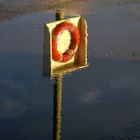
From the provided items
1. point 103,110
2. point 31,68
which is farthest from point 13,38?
point 103,110

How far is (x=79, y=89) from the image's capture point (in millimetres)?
9047

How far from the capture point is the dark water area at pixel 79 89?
7566mm

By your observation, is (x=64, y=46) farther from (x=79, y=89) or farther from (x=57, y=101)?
(x=79, y=89)

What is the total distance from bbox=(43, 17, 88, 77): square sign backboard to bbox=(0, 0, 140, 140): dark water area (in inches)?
121

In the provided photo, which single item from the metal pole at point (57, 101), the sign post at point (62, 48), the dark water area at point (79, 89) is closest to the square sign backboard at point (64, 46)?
the sign post at point (62, 48)

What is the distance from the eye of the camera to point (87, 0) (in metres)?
16.9

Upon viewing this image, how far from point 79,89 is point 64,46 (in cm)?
473

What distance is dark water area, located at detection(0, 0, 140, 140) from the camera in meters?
7.57

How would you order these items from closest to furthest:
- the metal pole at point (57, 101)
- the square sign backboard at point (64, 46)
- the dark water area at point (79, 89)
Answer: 1. the square sign backboard at point (64, 46)
2. the metal pole at point (57, 101)
3. the dark water area at point (79, 89)

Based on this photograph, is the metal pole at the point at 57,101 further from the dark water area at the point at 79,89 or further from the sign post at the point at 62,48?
the dark water area at the point at 79,89

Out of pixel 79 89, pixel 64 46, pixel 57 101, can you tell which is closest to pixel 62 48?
pixel 64 46

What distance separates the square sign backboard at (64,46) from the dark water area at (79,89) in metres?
3.08

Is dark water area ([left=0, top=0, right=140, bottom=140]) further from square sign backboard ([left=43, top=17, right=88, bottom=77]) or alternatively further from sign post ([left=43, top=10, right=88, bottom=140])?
square sign backboard ([left=43, top=17, right=88, bottom=77])

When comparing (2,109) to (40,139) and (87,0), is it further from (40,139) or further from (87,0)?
(87,0)
